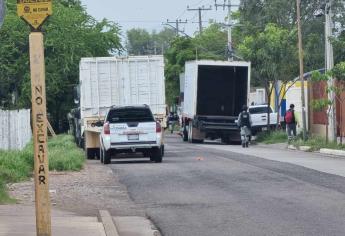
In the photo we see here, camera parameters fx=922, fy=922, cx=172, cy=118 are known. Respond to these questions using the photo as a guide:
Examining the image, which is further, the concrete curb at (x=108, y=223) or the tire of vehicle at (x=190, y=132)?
the tire of vehicle at (x=190, y=132)

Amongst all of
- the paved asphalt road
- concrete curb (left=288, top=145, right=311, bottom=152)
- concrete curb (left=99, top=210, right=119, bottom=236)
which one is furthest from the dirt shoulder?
concrete curb (left=288, top=145, right=311, bottom=152)

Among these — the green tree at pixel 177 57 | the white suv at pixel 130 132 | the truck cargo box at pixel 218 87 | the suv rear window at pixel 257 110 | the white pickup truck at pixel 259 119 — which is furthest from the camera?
the green tree at pixel 177 57

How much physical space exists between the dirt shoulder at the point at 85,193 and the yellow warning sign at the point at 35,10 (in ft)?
18.3

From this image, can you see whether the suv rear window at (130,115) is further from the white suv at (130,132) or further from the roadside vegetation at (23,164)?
the roadside vegetation at (23,164)

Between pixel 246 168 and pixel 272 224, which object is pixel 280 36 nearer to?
pixel 246 168

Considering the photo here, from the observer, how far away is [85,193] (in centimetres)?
1845

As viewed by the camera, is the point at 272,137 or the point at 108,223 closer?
the point at 108,223

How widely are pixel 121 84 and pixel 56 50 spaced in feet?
53.5

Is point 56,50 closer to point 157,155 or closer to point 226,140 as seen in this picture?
point 226,140

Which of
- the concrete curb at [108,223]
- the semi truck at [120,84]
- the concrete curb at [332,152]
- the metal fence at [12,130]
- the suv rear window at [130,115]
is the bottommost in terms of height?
the concrete curb at [332,152]

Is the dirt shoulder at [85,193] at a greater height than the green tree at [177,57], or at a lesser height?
lesser

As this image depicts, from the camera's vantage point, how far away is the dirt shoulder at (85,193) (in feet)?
52.2

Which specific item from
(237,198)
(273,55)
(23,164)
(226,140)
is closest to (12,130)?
(23,164)

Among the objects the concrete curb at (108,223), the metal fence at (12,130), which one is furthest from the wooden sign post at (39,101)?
the metal fence at (12,130)
